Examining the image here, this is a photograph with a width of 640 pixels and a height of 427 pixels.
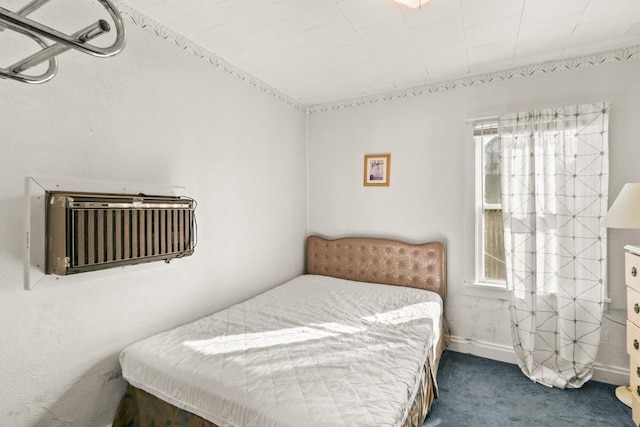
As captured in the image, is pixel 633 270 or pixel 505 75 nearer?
pixel 633 270

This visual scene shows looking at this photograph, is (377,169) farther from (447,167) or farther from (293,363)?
(293,363)

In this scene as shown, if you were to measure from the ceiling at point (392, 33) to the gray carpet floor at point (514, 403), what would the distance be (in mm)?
2506

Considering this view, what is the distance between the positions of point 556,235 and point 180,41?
122 inches

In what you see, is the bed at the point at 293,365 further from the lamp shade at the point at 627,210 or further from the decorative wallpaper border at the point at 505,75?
the decorative wallpaper border at the point at 505,75

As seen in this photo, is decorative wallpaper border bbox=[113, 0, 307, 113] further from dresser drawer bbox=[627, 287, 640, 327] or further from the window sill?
dresser drawer bbox=[627, 287, 640, 327]

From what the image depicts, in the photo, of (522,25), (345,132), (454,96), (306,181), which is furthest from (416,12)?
(306,181)

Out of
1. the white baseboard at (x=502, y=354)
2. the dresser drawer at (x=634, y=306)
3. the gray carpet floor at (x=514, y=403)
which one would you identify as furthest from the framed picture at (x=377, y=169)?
the dresser drawer at (x=634, y=306)

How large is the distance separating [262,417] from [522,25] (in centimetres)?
265

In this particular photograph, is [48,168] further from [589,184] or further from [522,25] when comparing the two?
[589,184]

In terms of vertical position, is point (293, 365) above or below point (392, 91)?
below

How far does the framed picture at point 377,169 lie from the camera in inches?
122

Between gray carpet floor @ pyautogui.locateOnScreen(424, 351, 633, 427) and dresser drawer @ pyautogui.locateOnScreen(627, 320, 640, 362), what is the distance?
0.43 metres

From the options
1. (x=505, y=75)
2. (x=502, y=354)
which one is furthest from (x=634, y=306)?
(x=505, y=75)

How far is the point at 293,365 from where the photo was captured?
1.52 meters
